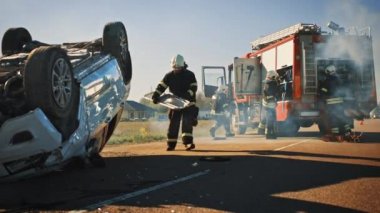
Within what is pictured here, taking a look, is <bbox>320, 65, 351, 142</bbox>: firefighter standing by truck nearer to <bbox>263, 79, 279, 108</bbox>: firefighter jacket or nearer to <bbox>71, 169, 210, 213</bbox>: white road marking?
<bbox>263, 79, 279, 108</bbox>: firefighter jacket

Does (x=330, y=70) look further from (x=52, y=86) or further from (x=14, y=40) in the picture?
(x=52, y=86)

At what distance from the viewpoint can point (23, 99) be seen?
Result: 13.5ft

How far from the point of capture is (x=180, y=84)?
29.2 feet

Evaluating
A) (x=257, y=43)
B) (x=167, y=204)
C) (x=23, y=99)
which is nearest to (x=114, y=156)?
(x=23, y=99)

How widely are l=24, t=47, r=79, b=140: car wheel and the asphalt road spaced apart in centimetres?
71

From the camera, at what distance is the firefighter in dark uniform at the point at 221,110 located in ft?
48.2

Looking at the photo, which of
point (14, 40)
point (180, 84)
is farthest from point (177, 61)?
point (14, 40)

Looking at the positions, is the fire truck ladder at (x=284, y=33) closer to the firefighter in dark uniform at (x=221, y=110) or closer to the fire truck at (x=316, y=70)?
the fire truck at (x=316, y=70)

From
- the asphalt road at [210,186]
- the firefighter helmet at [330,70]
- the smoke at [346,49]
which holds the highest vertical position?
the smoke at [346,49]

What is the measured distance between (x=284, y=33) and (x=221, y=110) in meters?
3.23

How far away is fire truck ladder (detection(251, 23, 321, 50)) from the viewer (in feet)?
40.6

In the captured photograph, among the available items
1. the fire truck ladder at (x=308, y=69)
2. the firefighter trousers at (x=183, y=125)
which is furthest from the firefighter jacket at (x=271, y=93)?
the firefighter trousers at (x=183, y=125)

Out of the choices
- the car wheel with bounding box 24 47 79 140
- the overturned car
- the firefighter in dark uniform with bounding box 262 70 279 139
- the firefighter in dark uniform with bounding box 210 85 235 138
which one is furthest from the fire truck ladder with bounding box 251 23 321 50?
the car wheel with bounding box 24 47 79 140

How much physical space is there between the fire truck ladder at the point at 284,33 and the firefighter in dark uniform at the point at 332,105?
1320 millimetres
